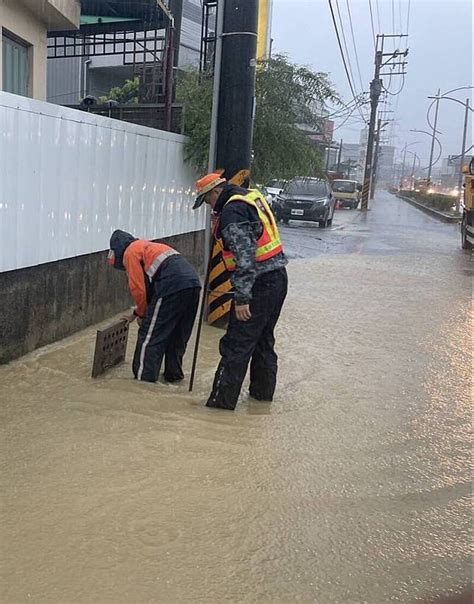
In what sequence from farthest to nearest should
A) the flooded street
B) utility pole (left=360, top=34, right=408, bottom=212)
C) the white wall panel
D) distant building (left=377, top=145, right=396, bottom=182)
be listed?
distant building (left=377, top=145, right=396, bottom=182) → utility pole (left=360, top=34, right=408, bottom=212) → the white wall panel → the flooded street

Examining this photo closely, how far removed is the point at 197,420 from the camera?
4.00 m

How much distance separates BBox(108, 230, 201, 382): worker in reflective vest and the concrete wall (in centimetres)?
84

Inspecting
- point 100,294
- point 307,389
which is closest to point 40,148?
point 100,294

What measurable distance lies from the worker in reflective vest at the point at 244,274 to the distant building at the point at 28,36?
5619mm

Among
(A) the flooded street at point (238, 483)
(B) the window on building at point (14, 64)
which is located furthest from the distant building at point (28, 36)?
(A) the flooded street at point (238, 483)

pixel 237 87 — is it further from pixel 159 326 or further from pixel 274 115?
pixel 159 326

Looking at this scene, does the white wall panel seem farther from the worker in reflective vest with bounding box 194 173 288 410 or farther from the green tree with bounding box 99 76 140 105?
the green tree with bounding box 99 76 140 105

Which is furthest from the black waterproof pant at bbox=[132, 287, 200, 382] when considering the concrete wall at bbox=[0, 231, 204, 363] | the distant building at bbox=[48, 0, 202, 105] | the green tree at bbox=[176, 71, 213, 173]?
the distant building at bbox=[48, 0, 202, 105]

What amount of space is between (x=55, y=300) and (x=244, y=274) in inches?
85.7

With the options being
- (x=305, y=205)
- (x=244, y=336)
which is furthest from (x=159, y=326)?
(x=305, y=205)

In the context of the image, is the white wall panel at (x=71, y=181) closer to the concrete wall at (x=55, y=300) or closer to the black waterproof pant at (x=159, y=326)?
the concrete wall at (x=55, y=300)

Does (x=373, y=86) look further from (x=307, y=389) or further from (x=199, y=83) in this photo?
(x=307, y=389)

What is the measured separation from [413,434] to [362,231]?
17422 millimetres

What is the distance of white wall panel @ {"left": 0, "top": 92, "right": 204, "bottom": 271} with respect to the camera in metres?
4.61
